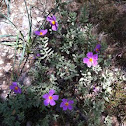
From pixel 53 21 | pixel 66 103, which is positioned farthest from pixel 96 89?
pixel 53 21

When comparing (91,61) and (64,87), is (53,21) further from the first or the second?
(64,87)

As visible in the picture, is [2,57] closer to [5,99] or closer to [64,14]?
[5,99]

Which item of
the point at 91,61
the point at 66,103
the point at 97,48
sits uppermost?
the point at 97,48

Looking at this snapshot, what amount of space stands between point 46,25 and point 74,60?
979 mm

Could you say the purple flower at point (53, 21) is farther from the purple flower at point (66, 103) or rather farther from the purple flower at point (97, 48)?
the purple flower at point (66, 103)

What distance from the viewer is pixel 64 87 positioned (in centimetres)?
279

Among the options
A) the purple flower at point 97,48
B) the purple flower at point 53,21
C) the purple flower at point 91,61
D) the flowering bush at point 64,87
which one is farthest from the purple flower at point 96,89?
the purple flower at point 53,21

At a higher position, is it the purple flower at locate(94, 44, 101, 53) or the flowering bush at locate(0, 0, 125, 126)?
the purple flower at locate(94, 44, 101, 53)

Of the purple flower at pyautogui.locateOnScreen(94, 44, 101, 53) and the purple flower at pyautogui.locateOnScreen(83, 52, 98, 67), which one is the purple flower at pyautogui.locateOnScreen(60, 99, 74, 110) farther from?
the purple flower at pyautogui.locateOnScreen(94, 44, 101, 53)

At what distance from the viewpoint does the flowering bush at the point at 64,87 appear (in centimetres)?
238

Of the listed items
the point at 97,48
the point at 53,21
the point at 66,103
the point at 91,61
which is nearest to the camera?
the point at 66,103

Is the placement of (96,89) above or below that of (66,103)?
above

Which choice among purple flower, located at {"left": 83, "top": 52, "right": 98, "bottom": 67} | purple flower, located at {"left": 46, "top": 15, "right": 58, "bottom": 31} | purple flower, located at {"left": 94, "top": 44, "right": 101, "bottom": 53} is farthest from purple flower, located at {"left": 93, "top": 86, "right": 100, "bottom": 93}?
purple flower, located at {"left": 46, "top": 15, "right": 58, "bottom": 31}

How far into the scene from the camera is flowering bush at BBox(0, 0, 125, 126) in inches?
93.8
